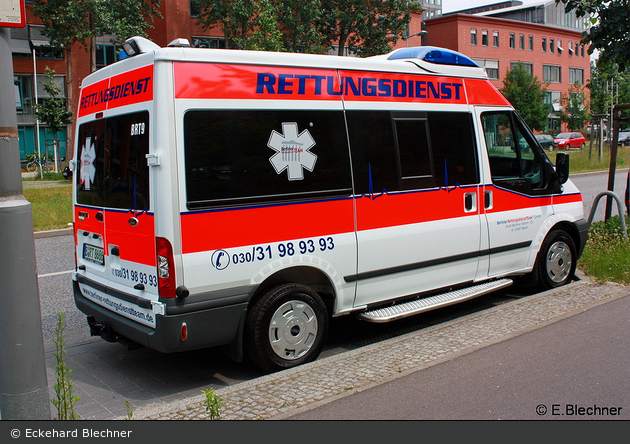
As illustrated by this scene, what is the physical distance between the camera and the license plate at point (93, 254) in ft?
17.4

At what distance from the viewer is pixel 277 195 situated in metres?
4.95

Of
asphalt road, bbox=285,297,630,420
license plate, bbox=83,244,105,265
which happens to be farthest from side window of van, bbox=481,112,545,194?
license plate, bbox=83,244,105,265

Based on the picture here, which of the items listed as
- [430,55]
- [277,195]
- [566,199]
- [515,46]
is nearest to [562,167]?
[566,199]

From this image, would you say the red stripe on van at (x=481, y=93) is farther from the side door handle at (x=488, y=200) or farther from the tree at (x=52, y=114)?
the tree at (x=52, y=114)

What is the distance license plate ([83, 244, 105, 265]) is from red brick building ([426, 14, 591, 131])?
62.6 metres

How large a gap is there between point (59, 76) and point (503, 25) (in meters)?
47.3

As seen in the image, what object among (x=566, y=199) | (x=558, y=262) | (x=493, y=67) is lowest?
(x=558, y=262)

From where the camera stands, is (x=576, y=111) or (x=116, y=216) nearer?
(x=116, y=216)

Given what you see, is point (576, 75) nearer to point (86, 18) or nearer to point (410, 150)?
point (86, 18)

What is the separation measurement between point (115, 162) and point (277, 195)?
1306 mm

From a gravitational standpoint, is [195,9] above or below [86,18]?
above

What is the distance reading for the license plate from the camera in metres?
5.30

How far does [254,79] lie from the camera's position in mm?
4883

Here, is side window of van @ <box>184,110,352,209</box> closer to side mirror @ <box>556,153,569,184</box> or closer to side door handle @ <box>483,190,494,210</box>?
side door handle @ <box>483,190,494,210</box>
